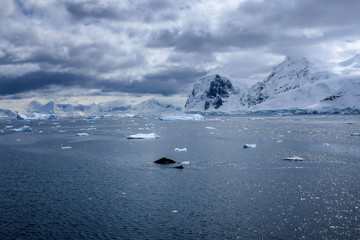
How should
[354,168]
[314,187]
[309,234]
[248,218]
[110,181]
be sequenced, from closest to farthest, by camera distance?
[309,234]
[248,218]
[314,187]
[110,181]
[354,168]

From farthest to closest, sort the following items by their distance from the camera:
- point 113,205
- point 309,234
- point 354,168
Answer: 1. point 354,168
2. point 113,205
3. point 309,234

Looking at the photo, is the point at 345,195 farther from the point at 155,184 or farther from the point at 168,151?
the point at 168,151

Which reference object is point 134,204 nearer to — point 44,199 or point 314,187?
point 44,199

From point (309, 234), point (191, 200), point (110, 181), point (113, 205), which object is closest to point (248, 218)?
point (309, 234)

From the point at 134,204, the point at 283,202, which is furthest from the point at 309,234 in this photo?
the point at 134,204

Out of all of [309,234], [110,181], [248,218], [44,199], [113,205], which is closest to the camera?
[309,234]

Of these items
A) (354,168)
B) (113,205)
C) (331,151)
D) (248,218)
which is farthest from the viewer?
(331,151)

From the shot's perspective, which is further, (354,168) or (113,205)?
(354,168)

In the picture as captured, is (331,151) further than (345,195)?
Yes
